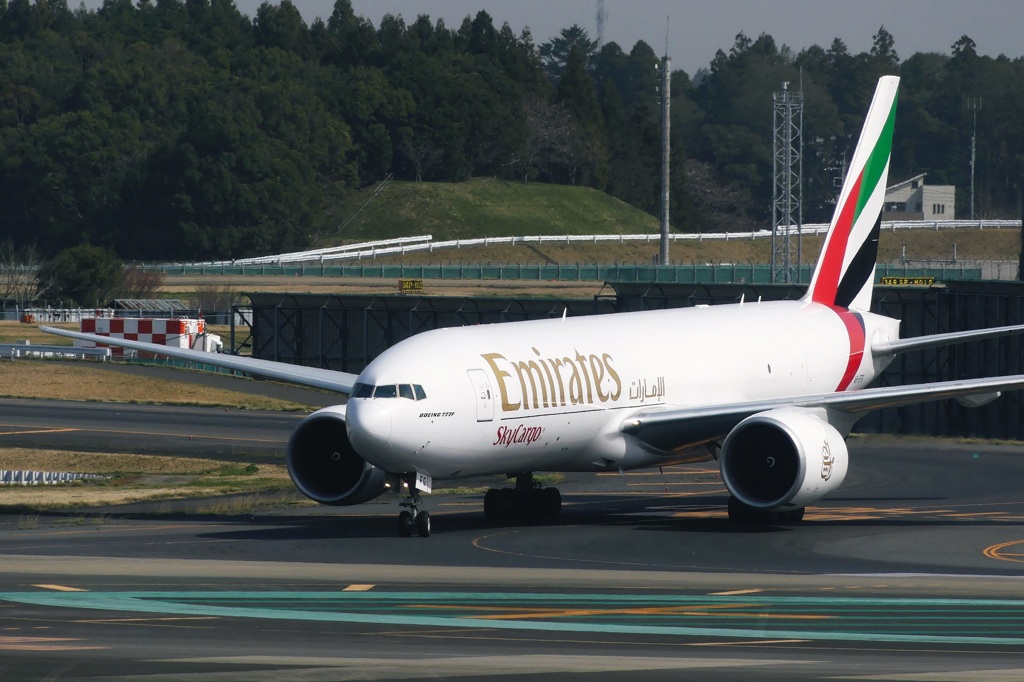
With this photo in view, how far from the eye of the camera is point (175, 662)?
18422 mm

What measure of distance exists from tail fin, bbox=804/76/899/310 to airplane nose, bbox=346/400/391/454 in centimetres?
1787

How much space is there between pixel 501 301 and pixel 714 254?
113158 mm

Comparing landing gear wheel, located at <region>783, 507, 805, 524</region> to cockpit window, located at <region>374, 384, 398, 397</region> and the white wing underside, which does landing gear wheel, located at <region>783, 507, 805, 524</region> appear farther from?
cockpit window, located at <region>374, 384, 398, 397</region>

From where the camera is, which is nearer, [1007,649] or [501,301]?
[1007,649]

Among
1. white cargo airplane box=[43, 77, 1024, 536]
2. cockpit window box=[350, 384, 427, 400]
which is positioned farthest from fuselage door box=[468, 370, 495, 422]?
cockpit window box=[350, 384, 427, 400]

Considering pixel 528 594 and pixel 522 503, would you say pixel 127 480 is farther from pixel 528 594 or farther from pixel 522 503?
Answer: pixel 528 594

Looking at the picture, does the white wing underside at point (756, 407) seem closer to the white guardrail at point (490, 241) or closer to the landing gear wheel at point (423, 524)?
the landing gear wheel at point (423, 524)

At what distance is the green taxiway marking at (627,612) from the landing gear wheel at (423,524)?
655cm

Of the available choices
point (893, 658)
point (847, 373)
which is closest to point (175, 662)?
point (893, 658)

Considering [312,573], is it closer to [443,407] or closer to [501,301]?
[443,407]

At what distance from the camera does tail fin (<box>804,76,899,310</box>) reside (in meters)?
43.7

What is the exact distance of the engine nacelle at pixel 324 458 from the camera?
32969 mm

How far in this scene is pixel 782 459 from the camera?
3312 centimetres

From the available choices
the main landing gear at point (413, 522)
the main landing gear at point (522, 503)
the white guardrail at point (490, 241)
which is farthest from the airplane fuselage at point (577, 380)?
the white guardrail at point (490, 241)
